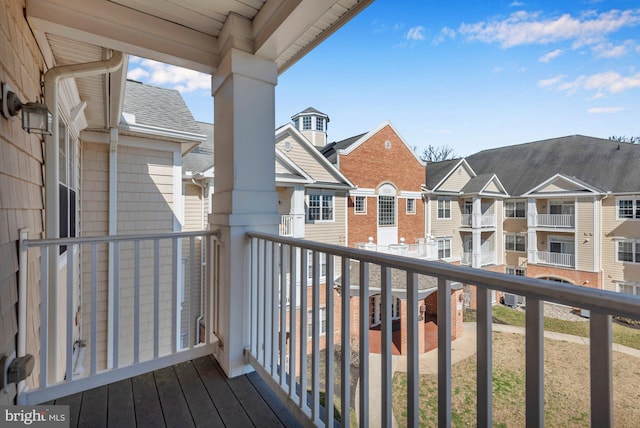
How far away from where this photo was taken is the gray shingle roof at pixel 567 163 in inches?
449

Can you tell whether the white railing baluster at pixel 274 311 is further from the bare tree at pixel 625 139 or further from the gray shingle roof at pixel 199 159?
the bare tree at pixel 625 139

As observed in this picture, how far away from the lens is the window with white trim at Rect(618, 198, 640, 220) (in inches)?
430

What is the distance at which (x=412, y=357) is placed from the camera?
1058 mm

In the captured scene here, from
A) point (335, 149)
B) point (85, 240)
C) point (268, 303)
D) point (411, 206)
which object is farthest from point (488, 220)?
point (85, 240)

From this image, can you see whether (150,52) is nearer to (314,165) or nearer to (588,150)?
(314,165)

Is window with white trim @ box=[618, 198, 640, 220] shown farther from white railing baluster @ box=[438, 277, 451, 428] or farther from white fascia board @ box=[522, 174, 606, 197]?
white railing baluster @ box=[438, 277, 451, 428]

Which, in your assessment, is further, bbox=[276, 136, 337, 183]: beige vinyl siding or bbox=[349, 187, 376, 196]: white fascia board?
bbox=[349, 187, 376, 196]: white fascia board

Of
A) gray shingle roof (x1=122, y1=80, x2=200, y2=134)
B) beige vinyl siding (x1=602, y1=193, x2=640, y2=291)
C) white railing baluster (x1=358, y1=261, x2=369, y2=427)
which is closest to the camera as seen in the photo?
white railing baluster (x1=358, y1=261, x2=369, y2=427)

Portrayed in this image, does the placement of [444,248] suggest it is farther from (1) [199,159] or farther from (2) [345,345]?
(2) [345,345]

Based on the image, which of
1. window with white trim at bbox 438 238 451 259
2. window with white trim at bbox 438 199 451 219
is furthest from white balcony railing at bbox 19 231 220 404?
window with white trim at bbox 438 199 451 219

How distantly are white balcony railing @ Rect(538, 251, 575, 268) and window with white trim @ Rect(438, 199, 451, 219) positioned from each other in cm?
422

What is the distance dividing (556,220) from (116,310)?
15468 mm

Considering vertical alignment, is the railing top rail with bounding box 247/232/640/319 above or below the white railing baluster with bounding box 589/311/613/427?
above

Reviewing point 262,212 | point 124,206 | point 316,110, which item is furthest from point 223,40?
point 316,110
